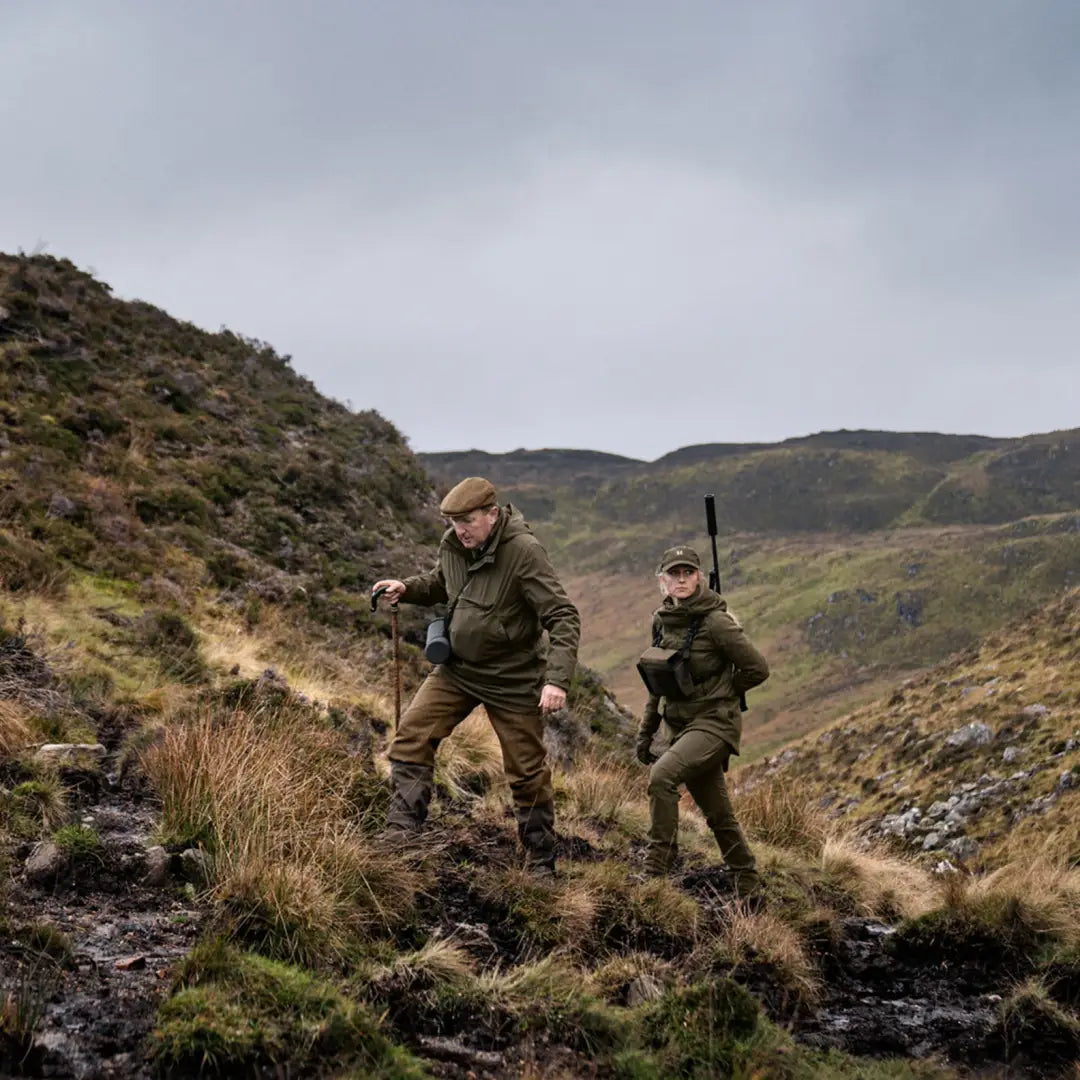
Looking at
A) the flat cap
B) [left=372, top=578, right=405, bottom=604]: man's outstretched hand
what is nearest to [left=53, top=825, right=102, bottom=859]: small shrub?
[left=372, top=578, right=405, bottom=604]: man's outstretched hand

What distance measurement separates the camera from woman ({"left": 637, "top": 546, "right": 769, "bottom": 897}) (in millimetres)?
5770

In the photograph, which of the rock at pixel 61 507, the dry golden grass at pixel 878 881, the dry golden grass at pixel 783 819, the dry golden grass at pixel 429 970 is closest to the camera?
the dry golden grass at pixel 429 970

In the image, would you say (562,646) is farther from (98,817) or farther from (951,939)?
(951,939)

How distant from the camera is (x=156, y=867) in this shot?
4.47m

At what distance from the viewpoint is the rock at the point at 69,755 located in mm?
5449

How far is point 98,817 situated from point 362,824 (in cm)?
140

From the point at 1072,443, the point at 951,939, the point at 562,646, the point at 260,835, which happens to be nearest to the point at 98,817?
the point at 260,835

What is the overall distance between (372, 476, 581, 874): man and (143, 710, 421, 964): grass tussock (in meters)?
0.49

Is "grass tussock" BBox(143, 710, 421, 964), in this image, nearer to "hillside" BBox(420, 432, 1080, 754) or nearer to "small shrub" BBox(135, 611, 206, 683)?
"small shrub" BBox(135, 611, 206, 683)

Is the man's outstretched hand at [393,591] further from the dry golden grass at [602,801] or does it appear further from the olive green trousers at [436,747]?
the dry golden grass at [602,801]

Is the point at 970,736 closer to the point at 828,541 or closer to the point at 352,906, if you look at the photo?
the point at 352,906

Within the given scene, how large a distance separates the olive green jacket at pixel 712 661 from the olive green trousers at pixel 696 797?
0.36ft

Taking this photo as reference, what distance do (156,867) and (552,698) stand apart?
203 cm

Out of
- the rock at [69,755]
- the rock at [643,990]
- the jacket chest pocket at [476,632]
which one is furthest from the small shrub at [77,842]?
the rock at [643,990]
